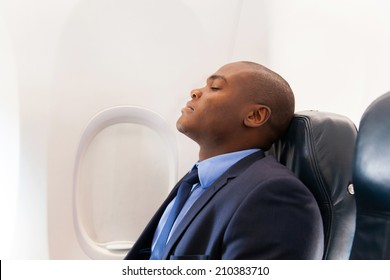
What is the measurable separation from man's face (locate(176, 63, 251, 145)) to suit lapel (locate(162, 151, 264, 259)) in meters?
0.15

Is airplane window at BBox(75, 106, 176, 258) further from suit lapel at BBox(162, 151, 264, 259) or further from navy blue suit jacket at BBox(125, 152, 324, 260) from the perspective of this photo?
navy blue suit jacket at BBox(125, 152, 324, 260)

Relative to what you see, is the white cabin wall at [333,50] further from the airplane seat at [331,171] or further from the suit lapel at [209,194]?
the suit lapel at [209,194]

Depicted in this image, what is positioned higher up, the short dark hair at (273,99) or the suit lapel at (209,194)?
the short dark hair at (273,99)

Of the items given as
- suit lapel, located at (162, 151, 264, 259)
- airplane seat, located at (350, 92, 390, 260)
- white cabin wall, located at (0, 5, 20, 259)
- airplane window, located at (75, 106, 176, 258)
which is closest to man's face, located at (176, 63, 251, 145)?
suit lapel, located at (162, 151, 264, 259)

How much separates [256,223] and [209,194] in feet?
0.72

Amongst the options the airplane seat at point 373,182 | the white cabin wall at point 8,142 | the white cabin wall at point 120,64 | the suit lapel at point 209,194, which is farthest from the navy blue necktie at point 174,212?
the white cabin wall at point 8,142

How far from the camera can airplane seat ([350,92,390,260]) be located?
0.86 meters

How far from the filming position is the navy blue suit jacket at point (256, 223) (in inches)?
37.5

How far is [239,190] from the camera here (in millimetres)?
1070

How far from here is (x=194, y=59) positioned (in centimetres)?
199

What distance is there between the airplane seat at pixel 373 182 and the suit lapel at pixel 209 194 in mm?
355

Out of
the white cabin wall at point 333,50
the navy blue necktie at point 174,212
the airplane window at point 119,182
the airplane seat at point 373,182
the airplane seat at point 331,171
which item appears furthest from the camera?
the airplane window at point 119,182

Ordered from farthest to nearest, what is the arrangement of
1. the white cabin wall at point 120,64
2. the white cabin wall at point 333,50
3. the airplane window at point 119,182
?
the airplane window at point 119,182 < the white cabin wall at point 120,64 < the white cabin wall at point 333,50

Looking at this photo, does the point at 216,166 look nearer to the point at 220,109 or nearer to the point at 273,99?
the point at 220,109
